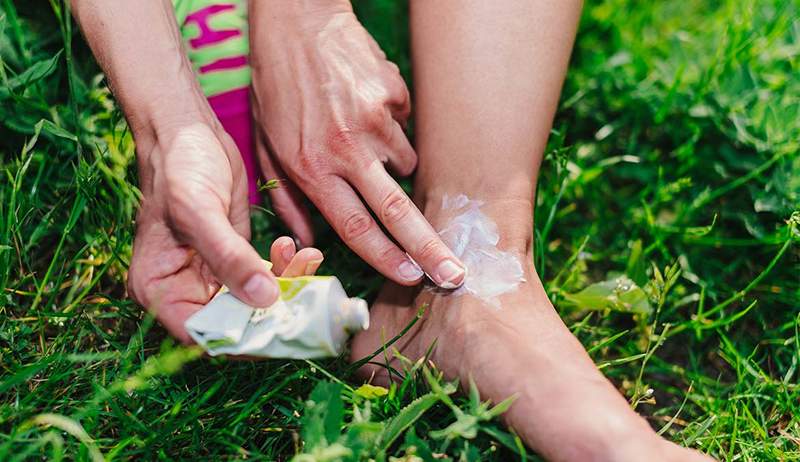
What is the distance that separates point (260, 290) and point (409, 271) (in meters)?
0.35

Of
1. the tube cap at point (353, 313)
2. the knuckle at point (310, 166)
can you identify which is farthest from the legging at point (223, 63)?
the tube cap at point (353, 313)

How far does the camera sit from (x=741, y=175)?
1858mm

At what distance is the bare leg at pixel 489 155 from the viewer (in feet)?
4.44

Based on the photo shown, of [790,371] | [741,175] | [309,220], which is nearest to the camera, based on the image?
[790,371]

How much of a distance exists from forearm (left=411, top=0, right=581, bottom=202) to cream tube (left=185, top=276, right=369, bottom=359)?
1.31ft

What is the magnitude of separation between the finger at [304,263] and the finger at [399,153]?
0.31 metres

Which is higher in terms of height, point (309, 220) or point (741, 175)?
point (309, 220)

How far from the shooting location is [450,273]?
1.44 m

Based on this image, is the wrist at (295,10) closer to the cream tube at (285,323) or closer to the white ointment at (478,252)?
the white ointment at (478,252)

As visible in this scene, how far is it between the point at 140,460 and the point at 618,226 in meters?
1.20

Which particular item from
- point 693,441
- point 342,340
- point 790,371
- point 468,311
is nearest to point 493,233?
point 468,311

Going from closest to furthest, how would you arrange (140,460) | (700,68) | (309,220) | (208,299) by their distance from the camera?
(140,460)
(208,299)
(309,220)
(700,68)

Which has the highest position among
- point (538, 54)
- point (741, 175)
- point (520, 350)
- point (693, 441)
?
point (538, 54)

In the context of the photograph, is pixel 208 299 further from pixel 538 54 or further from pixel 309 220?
pixel 538 54
